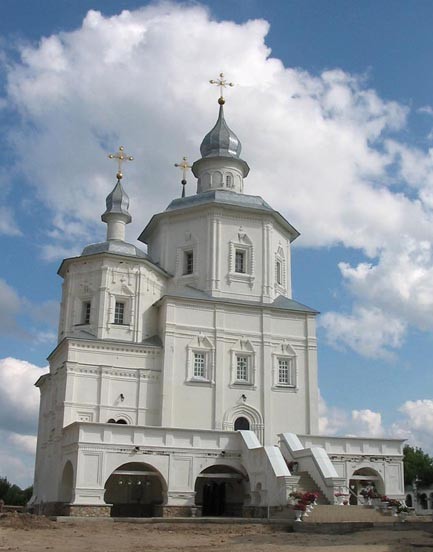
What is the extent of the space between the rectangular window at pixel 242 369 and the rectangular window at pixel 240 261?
14.7 ft

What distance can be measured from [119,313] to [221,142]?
11619 millimetres

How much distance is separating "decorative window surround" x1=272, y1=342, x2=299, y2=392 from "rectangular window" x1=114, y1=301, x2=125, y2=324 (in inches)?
275

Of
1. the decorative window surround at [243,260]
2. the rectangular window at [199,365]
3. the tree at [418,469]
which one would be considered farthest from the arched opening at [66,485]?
the tree at [418,469]

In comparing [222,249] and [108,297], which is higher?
[222,249]

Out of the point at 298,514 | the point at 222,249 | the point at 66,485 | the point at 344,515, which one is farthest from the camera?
the point at 222,249

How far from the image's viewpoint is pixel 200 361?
102ft

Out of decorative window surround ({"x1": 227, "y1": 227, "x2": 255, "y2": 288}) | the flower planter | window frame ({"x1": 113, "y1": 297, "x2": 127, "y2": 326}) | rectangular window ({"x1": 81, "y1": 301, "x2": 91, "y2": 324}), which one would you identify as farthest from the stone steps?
rectangular window ({"x1": 81, "y1": 301, "x2": 91, "y2": 324})

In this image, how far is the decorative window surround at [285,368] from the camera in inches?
1255

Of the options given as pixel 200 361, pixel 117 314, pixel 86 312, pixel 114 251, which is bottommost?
pixel 200 361

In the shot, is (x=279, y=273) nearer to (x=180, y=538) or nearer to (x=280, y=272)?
(x=280, y=272)

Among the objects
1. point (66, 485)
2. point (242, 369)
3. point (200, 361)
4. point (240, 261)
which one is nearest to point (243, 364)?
point (242, 369)

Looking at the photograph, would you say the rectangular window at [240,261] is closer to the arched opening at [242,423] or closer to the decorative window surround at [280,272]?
the decorative window surround at [280,272]

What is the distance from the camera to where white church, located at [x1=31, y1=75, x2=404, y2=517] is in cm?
2609

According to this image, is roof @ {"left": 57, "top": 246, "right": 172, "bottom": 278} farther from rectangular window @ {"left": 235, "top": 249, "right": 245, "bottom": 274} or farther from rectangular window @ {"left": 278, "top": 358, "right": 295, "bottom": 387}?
rectangular window @ {"left": 278, "top": 358, "right": 295, "bottom": 387}
